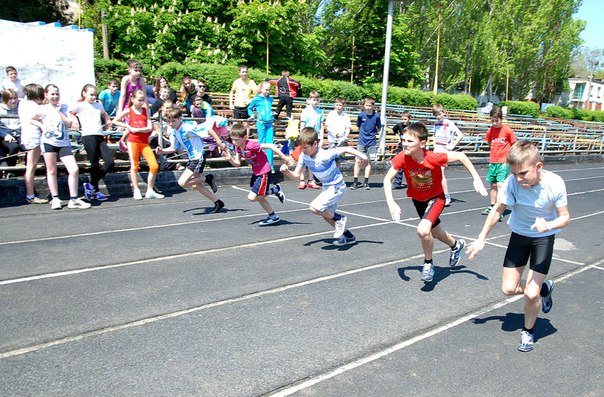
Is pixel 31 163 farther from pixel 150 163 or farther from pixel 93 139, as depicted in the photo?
pixel 150 163

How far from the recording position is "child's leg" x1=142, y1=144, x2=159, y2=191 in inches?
444

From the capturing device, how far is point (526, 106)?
54000 mm

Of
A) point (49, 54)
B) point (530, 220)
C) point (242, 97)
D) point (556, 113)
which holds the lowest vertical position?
point (530, 220)

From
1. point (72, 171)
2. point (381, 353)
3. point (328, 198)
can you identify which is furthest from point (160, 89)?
point (381, 353)

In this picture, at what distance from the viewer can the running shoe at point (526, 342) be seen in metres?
4.70

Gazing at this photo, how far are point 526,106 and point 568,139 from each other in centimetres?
2798

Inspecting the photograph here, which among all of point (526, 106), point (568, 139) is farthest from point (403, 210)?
point (526, 106)

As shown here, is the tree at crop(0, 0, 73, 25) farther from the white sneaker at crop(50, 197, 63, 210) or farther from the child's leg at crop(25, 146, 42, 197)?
the white sneaker at crop(50, 197, 63, 210)

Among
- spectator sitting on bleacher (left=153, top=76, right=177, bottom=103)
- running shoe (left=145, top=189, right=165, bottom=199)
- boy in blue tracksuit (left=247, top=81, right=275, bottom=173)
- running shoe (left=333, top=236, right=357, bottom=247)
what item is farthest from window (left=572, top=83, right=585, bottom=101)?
running shoe (left=333, top=236, right=357, bottom=247)

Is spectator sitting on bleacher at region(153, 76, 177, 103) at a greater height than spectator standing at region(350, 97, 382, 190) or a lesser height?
greater

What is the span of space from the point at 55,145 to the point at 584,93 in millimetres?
103370

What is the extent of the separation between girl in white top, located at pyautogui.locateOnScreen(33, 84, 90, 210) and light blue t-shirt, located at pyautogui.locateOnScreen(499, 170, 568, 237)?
25.8 ft

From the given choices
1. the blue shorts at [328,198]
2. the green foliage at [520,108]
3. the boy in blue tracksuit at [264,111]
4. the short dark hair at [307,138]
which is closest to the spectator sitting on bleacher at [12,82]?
the boy in blue tracksuit at [264,111]

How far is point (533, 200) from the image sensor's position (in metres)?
4.74
